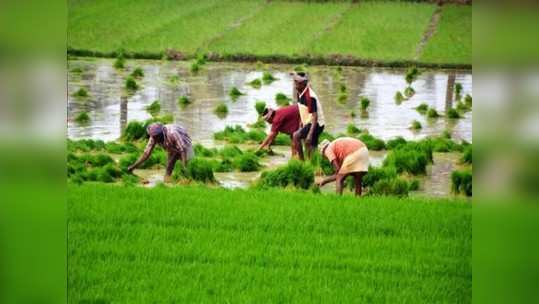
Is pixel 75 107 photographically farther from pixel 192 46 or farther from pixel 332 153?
pixel 332 153

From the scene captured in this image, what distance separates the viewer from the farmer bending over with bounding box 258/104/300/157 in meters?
5.84

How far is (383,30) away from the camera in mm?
6176

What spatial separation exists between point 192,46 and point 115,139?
0.78 m

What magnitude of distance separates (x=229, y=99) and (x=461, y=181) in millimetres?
1655

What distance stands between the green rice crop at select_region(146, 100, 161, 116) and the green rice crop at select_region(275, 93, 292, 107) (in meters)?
Result: 0.75

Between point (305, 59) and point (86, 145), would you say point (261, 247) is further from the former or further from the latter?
point (305, 59)

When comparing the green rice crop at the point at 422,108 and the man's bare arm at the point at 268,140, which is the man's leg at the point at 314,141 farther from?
the green rice crop at the point at 422,108

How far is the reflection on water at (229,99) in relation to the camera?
6098 mm

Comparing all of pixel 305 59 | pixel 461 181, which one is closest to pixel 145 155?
pixel 305 59

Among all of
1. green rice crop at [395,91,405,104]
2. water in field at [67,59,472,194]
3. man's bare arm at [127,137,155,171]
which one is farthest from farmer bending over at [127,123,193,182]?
green rice crop at [395,91,405,104]

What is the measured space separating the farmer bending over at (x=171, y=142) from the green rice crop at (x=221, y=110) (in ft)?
2.21

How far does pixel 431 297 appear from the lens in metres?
4.48

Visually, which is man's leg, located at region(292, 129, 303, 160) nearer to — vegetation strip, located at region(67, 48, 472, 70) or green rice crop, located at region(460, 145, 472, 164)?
vegetation strip, located at region(67, 48, 472, 70)

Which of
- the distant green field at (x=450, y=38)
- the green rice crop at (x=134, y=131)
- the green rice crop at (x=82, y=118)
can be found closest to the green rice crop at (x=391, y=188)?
the distant green field at (x=450, y=38)
